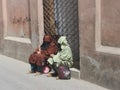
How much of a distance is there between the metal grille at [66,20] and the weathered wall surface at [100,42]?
90 cm

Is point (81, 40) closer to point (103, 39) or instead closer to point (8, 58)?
point (103, 39)

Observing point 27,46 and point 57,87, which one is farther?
point 27,46

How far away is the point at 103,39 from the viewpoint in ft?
26.7

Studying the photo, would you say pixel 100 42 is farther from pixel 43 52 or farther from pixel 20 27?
pixel 20 27

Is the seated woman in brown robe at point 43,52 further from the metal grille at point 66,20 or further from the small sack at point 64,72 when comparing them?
the small sack at point 64,72

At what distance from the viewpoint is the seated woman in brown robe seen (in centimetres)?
996

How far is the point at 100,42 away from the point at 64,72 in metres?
1.26

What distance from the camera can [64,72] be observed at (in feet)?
29.6

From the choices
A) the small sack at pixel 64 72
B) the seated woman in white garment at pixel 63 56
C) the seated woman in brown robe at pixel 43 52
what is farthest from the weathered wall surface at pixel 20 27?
the small sack at pixel 64 72

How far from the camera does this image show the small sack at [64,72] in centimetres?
903

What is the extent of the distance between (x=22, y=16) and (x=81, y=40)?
14.0 feet

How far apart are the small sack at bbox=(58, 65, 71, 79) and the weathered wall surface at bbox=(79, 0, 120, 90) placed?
37 centimetres

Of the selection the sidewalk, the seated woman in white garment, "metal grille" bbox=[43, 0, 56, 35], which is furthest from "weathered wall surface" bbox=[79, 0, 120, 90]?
"metal grille" bbox=[43, 0, 56, 35]

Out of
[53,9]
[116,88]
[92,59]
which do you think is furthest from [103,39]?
[53,9]
